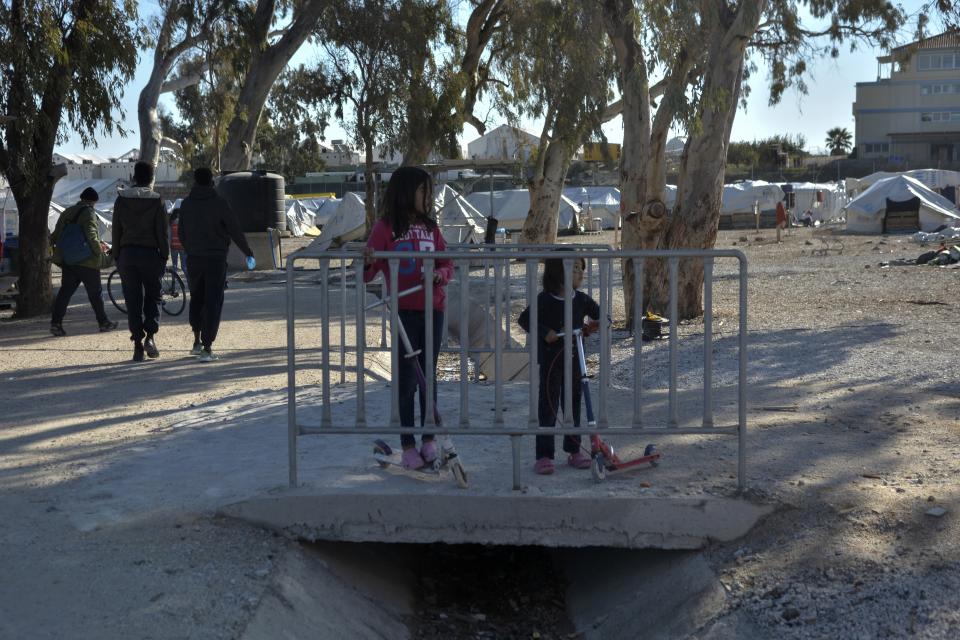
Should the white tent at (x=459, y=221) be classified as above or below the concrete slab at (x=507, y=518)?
above

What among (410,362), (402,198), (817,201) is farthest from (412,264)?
(817,201)

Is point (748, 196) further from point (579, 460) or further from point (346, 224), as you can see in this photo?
point (579, 460)

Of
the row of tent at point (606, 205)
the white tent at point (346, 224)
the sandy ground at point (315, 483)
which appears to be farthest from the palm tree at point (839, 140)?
the sandy ground at point (315, 483)

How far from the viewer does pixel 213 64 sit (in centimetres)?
2298

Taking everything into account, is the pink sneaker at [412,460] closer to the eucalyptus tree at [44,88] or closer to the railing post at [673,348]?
the railing post at [673,348]

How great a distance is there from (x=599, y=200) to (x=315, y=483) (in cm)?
5353

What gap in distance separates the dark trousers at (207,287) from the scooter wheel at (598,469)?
5.40 m

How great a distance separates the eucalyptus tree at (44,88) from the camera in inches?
542

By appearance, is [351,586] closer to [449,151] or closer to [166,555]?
[166,555]

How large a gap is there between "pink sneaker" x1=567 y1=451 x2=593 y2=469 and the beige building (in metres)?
73.1

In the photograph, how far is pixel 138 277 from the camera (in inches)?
404

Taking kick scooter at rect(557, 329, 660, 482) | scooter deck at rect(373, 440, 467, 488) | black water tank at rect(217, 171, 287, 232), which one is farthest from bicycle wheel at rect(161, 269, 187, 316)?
kick scooter at rect(557, 329, 660, 482)

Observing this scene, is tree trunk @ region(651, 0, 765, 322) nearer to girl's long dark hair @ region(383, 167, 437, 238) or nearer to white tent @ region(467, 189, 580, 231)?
girl's long dark hair @ region(383, 167, 437, 238)

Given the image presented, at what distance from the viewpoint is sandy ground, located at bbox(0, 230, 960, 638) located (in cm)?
424
